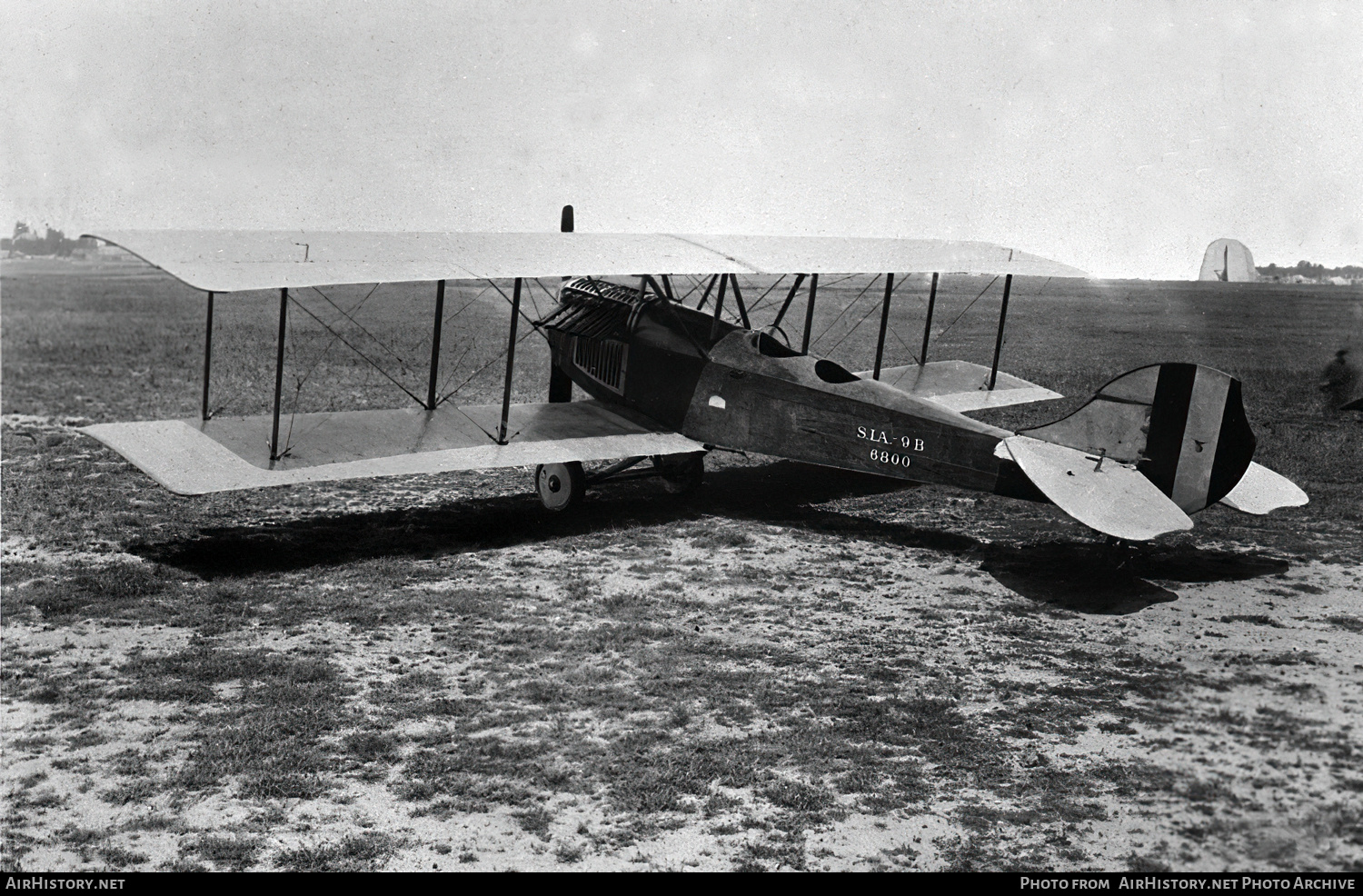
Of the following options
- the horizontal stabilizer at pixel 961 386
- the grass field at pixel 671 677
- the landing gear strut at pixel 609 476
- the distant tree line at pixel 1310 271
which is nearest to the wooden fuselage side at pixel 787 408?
the landing gear strut at pixel 609 476

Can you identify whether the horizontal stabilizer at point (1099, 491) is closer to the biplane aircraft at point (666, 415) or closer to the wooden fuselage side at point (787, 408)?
the biplane aircraft at point (666, 415)

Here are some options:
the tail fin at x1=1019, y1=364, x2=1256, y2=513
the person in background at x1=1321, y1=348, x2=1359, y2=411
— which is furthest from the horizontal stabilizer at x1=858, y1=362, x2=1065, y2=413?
the tail fin at x1=1019, y1=364, x2=1256, y2=513

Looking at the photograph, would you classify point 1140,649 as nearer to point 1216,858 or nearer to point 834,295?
point 1216,858

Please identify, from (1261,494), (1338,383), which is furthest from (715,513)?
(1338,383)

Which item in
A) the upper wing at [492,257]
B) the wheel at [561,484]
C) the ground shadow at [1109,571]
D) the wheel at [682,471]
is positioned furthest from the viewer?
the wheel at [682,471]

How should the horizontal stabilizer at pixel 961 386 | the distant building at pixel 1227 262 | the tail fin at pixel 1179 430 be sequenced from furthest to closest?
the distant building at pixel 1227 262, the horizontal stabilizer at pixel 961 386, the tail fin at pixel 1179 430

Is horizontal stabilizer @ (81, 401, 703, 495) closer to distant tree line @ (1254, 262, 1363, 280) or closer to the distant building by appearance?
the distant building

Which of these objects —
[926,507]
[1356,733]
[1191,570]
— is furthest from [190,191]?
[1356,733]
